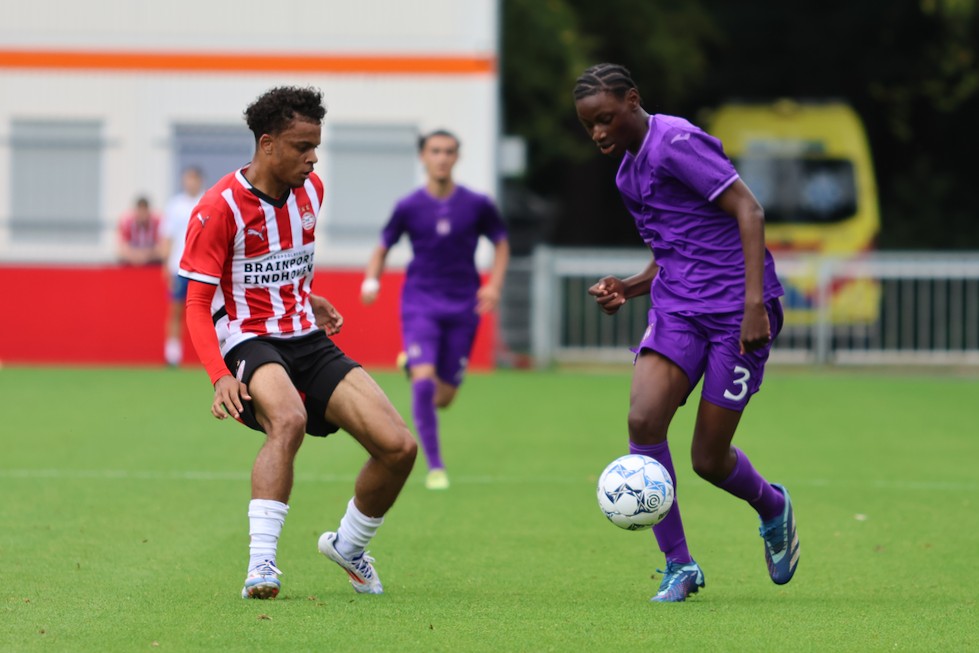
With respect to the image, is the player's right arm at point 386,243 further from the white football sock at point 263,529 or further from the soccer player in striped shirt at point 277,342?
the white football sock at point 263,529

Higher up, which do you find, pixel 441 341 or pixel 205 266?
pixel 205 266

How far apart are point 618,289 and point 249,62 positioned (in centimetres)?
1491

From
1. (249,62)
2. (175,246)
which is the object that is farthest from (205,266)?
(249,62)

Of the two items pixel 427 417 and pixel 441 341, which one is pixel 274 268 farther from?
pixel 441 341

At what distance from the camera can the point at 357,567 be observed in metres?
6.98

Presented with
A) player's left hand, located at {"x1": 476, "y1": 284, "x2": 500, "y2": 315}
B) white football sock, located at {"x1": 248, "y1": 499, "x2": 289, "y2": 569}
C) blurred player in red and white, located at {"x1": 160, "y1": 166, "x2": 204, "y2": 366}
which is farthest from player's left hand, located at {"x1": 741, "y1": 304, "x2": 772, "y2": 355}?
blurred player in red and white, located at {"x1": 160, "y1": 166, "x2": 204, "y2": 366}

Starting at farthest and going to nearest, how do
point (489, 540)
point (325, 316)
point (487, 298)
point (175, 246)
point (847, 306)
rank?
point (847, 306) < point (175, 246) < point (487, 298) < point (489, 540) < point (325, 316)

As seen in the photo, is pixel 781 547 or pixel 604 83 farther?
pixel 781 547

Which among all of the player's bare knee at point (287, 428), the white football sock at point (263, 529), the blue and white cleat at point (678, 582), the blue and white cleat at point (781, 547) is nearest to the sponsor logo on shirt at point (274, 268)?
the player's bare knee at point (287, 428)

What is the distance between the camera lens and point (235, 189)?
6867mm

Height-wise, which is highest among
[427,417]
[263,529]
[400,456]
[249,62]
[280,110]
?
[249,62]

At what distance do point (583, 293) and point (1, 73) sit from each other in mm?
7837

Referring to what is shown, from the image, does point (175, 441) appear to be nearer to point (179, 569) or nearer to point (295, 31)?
point (179, 569)

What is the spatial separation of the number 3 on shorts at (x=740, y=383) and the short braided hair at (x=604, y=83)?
3.88 feet
